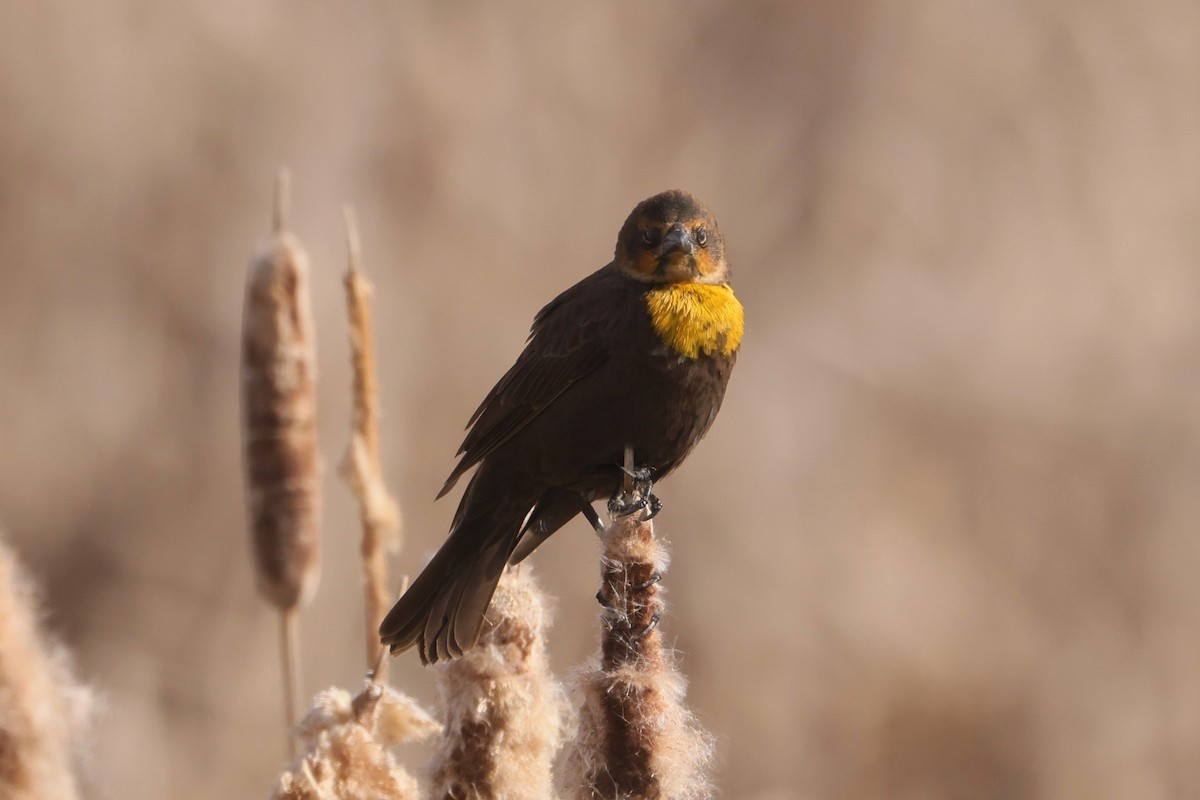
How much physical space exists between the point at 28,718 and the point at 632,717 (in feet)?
2.71

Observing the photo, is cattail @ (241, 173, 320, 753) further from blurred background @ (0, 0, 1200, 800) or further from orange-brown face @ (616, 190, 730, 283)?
blurred background @ (0, 0, 1200, 800)

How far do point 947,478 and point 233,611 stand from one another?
8.43 feet

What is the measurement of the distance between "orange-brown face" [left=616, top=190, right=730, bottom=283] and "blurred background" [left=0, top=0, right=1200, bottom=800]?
1643 millimetres

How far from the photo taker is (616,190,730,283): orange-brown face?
8.81ft

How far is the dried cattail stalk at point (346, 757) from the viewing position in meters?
1.65

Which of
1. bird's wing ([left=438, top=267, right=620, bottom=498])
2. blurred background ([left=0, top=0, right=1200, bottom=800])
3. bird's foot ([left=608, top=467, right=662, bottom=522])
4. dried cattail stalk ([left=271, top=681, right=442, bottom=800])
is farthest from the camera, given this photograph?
blurred background ([left=0, top=0, right=1200, bottom=800])

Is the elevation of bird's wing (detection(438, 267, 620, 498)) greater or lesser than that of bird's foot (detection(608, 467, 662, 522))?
greater

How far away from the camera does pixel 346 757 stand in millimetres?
1686

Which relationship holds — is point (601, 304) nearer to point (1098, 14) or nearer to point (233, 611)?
point (233, 611)

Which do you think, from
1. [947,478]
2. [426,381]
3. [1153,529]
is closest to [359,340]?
[426,381]

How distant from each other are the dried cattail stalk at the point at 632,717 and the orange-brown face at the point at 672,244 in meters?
1.04

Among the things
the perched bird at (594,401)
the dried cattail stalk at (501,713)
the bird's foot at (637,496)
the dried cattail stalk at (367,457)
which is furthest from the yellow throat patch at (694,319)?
the dried cattail stalk at (501,713)

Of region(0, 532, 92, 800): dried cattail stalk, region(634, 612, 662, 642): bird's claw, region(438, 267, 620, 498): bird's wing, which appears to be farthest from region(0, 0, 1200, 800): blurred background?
region(634, 612, 662, 642): bird's claw

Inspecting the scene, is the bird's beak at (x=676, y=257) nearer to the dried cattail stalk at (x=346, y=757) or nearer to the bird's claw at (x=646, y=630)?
the bird's claw at (x=646, y=630)
